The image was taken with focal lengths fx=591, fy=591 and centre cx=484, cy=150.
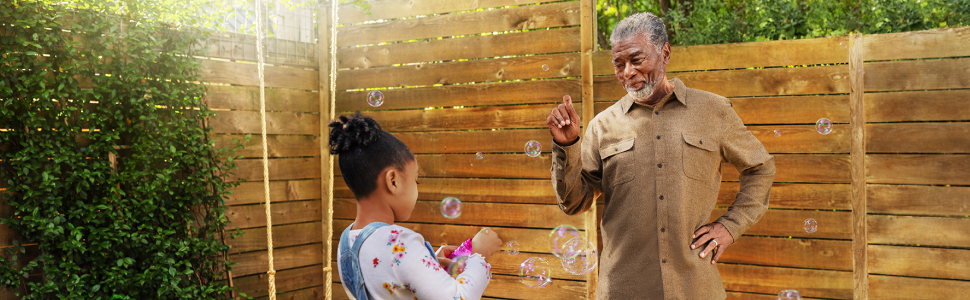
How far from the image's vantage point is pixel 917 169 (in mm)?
3014

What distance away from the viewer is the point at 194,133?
3559mm

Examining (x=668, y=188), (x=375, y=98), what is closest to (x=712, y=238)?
(x=668, y=188)

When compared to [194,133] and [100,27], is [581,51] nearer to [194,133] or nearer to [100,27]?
[194,133]

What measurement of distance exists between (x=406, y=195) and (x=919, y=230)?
9.26 feet

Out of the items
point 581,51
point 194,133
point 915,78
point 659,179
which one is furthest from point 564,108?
point 194,133

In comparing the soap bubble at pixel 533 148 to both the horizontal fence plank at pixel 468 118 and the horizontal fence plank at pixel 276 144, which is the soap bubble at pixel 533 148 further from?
the horizontal fence plank at pixel 276 144

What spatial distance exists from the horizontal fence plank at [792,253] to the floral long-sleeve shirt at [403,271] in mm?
2324

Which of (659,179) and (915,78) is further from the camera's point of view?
(915,78)

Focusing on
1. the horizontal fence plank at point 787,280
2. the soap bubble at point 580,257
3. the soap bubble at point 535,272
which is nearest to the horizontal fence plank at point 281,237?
the soap bubble at point 535,272

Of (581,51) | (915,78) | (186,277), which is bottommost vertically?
(186,277)

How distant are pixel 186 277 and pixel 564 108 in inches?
112

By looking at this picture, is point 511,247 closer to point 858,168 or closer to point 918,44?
point 858,168

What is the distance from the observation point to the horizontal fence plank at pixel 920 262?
294 cm

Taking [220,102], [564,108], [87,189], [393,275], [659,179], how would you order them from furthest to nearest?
[220,102]
[87,189]
[659,179]
[564,108]
[393,275]
